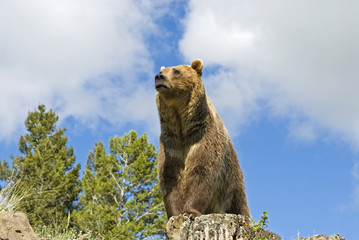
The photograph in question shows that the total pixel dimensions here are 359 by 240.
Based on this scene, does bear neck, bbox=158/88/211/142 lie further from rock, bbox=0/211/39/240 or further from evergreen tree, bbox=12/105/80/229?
evergreen tree, bbox=12/105/80/229

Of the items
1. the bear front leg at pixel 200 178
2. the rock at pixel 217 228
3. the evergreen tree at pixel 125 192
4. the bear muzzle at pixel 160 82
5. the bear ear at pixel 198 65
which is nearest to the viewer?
the rock at pixel 217 228

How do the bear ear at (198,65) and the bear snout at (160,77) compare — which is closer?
the bear snout at (160,77)

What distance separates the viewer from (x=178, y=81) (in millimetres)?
6531

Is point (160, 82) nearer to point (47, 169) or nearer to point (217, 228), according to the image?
point (217, 228)

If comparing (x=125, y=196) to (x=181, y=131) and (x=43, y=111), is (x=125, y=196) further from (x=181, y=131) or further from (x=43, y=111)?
(x=181, y=131)

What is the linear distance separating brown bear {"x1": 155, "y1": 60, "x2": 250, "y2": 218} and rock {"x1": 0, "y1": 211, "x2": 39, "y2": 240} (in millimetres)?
3893

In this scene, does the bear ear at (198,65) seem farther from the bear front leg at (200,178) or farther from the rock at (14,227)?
the rock at (14,227)

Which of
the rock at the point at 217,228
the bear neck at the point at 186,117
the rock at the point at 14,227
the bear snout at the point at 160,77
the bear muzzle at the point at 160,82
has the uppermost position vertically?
the bear snout at the point at 160,77

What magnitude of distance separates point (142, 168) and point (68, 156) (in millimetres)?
7111

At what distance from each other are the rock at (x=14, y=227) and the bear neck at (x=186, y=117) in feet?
13.9

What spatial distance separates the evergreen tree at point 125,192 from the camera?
2350 centimetres

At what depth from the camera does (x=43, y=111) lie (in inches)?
1184

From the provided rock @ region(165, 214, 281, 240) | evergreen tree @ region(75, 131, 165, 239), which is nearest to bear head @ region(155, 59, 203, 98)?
rock @ region(165, 214, 281, 240)

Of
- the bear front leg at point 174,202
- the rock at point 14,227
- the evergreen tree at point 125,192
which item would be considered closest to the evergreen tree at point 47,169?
the evergreen tree at point 125,192
